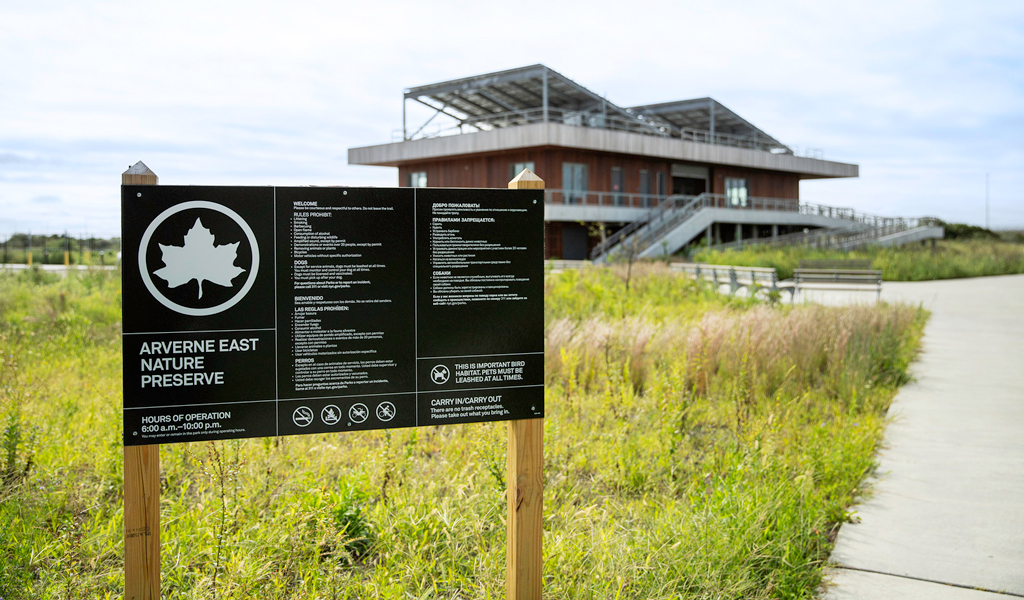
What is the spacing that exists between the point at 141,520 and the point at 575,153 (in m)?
39.5

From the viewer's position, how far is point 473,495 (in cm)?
462

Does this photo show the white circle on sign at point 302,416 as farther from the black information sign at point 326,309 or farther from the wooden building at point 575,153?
the wooden building at point 575,153

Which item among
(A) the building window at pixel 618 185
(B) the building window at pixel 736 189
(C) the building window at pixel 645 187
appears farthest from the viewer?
(B) the building window at pixel 736 189

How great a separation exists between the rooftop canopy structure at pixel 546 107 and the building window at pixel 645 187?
275cm

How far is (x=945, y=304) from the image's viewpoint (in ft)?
62.3

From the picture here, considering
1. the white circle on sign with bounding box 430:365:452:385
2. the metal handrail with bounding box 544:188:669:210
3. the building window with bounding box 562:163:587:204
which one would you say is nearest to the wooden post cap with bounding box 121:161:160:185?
the white circle on sign with bounding box 430:365:452:385

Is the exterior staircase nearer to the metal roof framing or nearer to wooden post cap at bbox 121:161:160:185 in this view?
the metal roof framing

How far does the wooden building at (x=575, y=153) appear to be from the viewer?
130 feet

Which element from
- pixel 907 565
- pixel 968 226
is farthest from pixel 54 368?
pixel 968 226

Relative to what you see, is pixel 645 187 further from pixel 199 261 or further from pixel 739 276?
pixel 199 261

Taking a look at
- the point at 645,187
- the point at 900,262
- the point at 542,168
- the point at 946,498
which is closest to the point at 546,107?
the point at 542,168

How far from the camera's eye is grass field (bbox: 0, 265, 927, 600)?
3.81 metres

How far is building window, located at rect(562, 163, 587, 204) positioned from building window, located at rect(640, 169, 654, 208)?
4.76 meters

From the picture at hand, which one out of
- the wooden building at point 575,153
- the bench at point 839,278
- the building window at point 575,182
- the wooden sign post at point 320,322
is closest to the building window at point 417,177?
the wooden building at point 575,153
